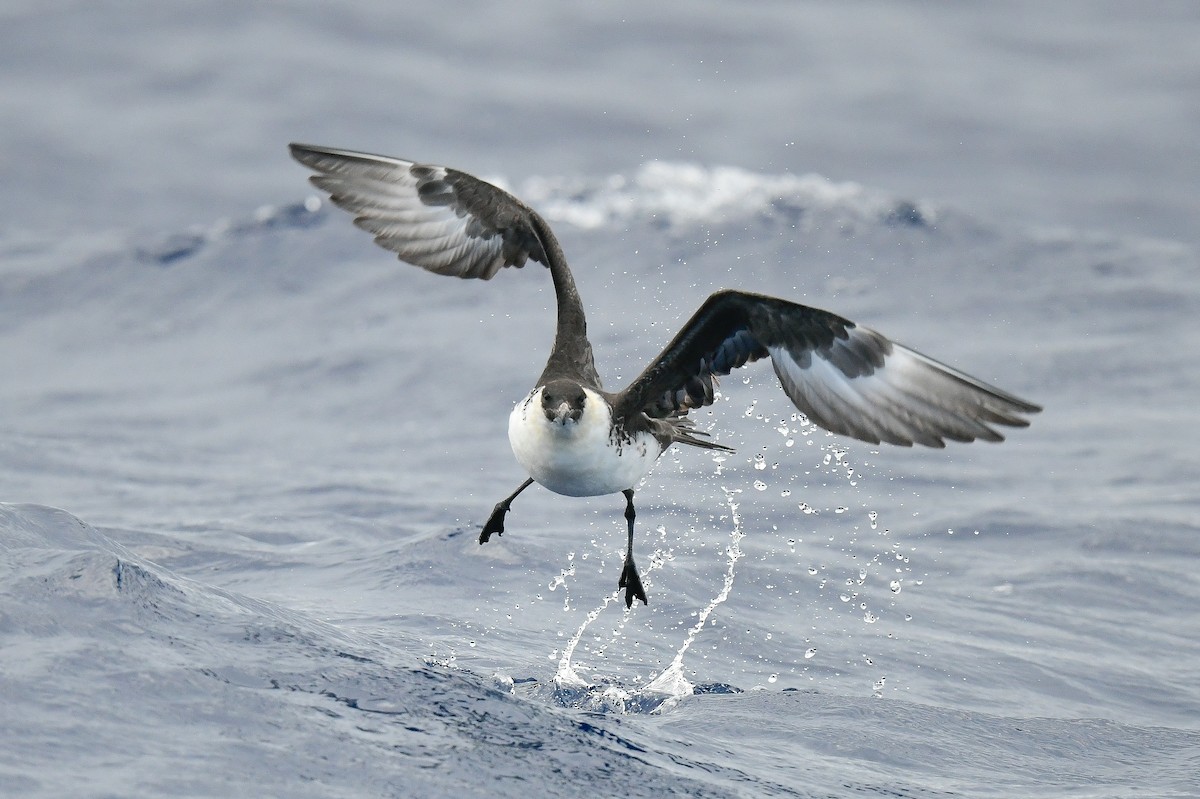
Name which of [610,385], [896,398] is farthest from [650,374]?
[610,385]

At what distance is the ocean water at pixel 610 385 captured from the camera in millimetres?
7395

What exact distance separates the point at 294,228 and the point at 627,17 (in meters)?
7.65

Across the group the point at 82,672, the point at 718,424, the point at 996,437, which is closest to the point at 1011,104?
the point at 718,424

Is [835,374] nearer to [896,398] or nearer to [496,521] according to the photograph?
[896,398]

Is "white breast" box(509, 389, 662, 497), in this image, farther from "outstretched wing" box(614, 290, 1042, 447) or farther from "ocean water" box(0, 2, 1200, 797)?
"ocean water" box(0, 2, 1200, 797)

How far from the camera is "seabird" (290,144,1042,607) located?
716cm

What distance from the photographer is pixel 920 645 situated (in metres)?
10.2

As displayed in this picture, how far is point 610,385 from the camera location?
1462cm

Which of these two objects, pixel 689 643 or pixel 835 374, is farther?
pixel 689 643

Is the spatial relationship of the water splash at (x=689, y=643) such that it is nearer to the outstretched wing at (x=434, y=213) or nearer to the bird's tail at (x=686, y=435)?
the bird's tail at (x=686, y=435)

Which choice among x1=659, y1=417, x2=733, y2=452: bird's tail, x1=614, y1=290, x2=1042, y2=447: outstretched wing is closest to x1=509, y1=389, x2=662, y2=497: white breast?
x1=614, y1=290, x2=1042, y2=447: outstretched wing

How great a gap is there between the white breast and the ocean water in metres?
1.14

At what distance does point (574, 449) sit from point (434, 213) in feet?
8.27

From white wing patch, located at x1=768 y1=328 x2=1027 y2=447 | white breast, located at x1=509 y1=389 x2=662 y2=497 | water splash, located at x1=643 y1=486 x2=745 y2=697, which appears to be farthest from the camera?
water splash, located at x1=643 y1=486 x2=745 y2=697
